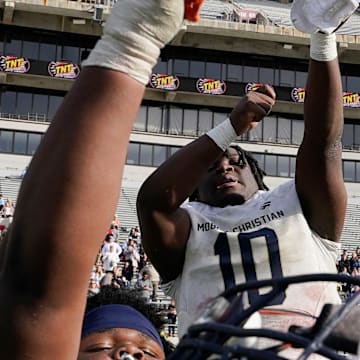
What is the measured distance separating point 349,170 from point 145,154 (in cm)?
742

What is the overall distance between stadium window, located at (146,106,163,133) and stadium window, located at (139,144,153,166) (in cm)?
70

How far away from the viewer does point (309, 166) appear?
211cm

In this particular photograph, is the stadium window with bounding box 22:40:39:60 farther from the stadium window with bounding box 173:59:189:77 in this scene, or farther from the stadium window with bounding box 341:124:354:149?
the stadium window with bounding box 341:124:354:149

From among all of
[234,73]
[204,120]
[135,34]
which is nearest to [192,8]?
[135,34]

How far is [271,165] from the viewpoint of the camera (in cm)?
2520

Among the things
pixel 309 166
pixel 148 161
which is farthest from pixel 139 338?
pixel 148 161

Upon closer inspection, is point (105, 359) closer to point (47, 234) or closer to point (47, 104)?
point (47, 234)

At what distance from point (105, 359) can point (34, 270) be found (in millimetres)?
837

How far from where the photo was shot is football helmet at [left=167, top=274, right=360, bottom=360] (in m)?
0.67

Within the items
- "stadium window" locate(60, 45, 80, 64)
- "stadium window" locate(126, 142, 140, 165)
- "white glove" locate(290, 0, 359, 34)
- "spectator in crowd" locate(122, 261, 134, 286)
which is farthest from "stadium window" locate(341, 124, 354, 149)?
"white glove" locate(290, 0, 359, 34)

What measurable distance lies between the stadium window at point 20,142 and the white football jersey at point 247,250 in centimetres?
2184

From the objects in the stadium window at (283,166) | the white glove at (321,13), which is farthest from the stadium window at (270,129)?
the white glove at (321,13)

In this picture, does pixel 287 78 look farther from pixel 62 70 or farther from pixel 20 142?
pixel 20 142

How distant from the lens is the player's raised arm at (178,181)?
6.91ft
